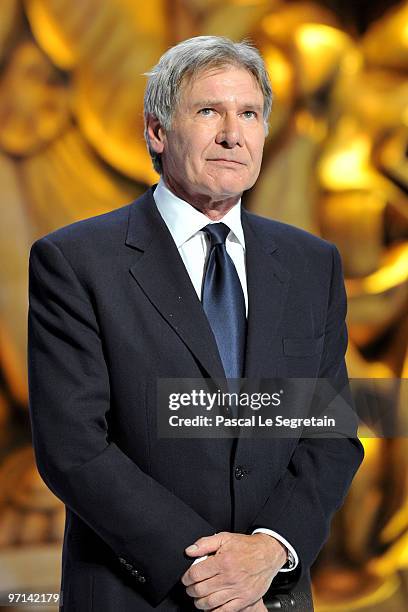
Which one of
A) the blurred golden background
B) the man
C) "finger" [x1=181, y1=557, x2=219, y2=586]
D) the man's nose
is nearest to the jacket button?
the man

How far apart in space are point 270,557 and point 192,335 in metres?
0.28

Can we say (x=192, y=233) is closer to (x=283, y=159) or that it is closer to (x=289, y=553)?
(x=289, y=553)

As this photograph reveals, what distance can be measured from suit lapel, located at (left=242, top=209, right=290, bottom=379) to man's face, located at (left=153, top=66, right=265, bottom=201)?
93mm

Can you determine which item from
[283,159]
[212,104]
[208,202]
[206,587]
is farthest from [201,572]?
[283,159]

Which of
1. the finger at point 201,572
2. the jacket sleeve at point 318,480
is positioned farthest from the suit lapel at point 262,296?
the finger at point 201,572

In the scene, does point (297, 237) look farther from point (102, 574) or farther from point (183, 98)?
point (102, 574)

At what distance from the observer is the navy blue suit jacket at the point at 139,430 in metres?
1.08

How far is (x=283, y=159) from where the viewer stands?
227 centimetres

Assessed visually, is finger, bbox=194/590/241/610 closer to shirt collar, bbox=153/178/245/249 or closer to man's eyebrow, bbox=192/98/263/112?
shirt collar, bbox=153/178/245/249

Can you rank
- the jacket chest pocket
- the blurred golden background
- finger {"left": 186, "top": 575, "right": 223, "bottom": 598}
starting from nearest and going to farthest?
finger {"left": 186, "top": 575, "right": 223, "bottom": 598}, the jacket chest pocket, the blurred golden background

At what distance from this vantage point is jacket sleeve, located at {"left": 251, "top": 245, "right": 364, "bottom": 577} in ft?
3.77

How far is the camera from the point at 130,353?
44.3 inches

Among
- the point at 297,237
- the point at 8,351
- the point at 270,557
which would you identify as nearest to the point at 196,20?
the point at 8,351

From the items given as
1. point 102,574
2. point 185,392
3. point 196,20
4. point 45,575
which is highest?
point 196,20
